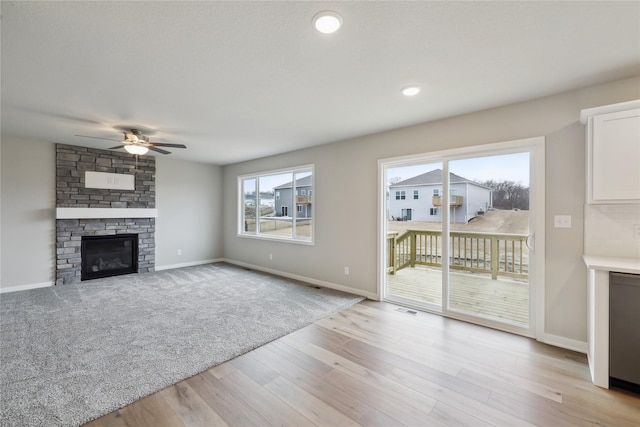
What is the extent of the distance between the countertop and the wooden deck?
0.79 meters

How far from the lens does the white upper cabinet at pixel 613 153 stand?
2186mm

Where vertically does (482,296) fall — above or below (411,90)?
below

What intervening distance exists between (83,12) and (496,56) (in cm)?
279

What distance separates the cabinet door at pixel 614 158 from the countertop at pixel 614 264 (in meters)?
0.50

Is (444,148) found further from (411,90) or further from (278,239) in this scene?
(278,239)

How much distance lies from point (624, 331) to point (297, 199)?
4.51m

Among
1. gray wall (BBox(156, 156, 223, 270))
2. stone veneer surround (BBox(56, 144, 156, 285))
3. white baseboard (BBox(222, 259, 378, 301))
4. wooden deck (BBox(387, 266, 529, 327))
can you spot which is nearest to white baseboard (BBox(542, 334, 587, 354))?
wooden deck (BBox(387, 266, 529, 327))

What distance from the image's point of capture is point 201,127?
3.93 metres

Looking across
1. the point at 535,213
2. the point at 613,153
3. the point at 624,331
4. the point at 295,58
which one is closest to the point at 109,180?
the point at 295,58

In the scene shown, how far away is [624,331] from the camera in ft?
6.68

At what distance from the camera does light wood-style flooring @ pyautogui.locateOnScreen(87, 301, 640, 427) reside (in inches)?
70.4

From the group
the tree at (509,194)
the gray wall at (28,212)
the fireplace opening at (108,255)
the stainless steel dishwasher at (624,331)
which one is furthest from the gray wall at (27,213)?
the stainless steel dishwasher at (624,331)

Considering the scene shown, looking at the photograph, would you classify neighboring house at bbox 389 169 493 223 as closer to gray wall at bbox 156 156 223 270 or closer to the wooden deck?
the wooden deck

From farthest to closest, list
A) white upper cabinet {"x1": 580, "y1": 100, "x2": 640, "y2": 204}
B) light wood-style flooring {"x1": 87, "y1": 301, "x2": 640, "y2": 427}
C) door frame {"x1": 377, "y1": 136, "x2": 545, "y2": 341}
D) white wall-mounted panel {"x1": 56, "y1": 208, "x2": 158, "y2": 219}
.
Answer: white wall-mounted panel {"x1": 56, "y1": 208, "x2": 158, "y2": 219} → door frame {"x1": 377, "y1": 136, "x2": 545, "y2": 341} → white upper cabinet {"x1": 580, "y1": 100, "x2": 640, "y2": 204} → light wood-style flooring {"x1": 87, "y1": 301, "x2": 640, "y2": 427}
